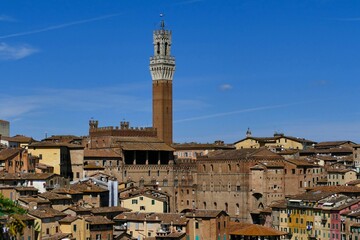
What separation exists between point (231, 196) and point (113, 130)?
47.6ft

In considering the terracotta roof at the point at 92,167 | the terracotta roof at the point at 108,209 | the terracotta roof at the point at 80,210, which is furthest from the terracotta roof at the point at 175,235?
the terracotta roof at the point at 92,167

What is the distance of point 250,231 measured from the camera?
63469mm

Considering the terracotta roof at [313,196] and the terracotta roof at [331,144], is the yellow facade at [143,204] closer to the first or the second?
the terracotta roof at [313,196]

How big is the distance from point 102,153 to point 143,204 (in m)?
14.6

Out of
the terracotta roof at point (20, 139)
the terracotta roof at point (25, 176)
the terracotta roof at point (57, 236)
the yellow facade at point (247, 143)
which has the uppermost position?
the yellow facade at point (247, 143)

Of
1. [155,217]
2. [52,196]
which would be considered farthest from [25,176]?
[155,217]

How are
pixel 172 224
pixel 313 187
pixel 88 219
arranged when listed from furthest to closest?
1. pixel 313 187
2. pixel 172 224
3. pixel 88 219

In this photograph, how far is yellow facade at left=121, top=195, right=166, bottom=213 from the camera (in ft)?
225

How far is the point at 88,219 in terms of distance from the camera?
55.7 meters

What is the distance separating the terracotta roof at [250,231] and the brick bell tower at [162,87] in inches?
1252

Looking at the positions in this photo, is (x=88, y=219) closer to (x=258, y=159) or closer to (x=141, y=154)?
(x=258, y=159)

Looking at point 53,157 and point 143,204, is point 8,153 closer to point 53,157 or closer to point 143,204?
point 53,157

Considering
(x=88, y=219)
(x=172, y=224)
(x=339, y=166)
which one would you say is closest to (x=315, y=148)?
(x=339, y=166)

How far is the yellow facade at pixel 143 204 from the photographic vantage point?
68.6 meters
